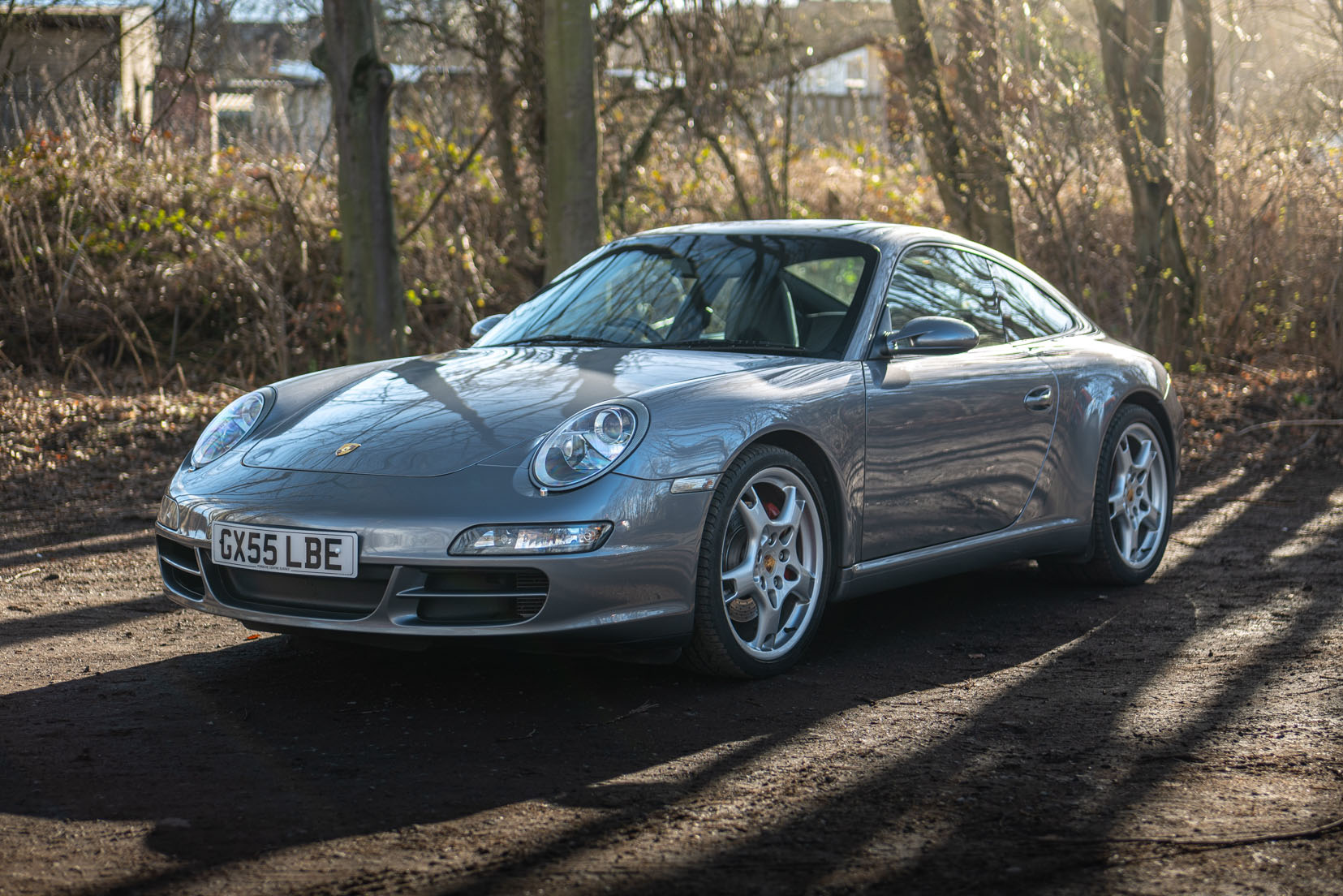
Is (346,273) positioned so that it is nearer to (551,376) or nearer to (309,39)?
(551,376)

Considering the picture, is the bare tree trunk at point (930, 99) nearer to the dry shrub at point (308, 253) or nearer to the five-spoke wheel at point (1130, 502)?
the dry shrub at point (308, 253)

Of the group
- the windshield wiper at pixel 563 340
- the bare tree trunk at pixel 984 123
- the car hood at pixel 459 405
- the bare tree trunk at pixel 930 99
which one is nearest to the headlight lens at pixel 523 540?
the car hood at pixel 459 405

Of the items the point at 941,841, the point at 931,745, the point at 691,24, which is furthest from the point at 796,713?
the point at 691,24

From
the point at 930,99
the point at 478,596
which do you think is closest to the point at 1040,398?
the point at 478,596

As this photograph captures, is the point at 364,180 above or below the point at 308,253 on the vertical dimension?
above

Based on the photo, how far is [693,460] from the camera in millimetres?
4078

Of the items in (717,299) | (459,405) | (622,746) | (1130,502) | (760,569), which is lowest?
(622,746)

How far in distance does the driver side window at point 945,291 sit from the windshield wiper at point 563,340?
1.01 meters

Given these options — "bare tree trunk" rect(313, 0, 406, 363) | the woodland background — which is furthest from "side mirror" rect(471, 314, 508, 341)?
the woodland background

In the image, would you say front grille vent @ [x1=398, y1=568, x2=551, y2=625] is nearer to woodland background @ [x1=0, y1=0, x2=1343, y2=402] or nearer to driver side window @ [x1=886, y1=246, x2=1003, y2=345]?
driver side window @ [x1=886, y1=246, x2=1003, y2=345]

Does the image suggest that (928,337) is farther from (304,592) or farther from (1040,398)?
(304,592)

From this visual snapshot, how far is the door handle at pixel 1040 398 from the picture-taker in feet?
17.7

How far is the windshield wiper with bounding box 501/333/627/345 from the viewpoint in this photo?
5.07 m

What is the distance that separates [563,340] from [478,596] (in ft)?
5.14
